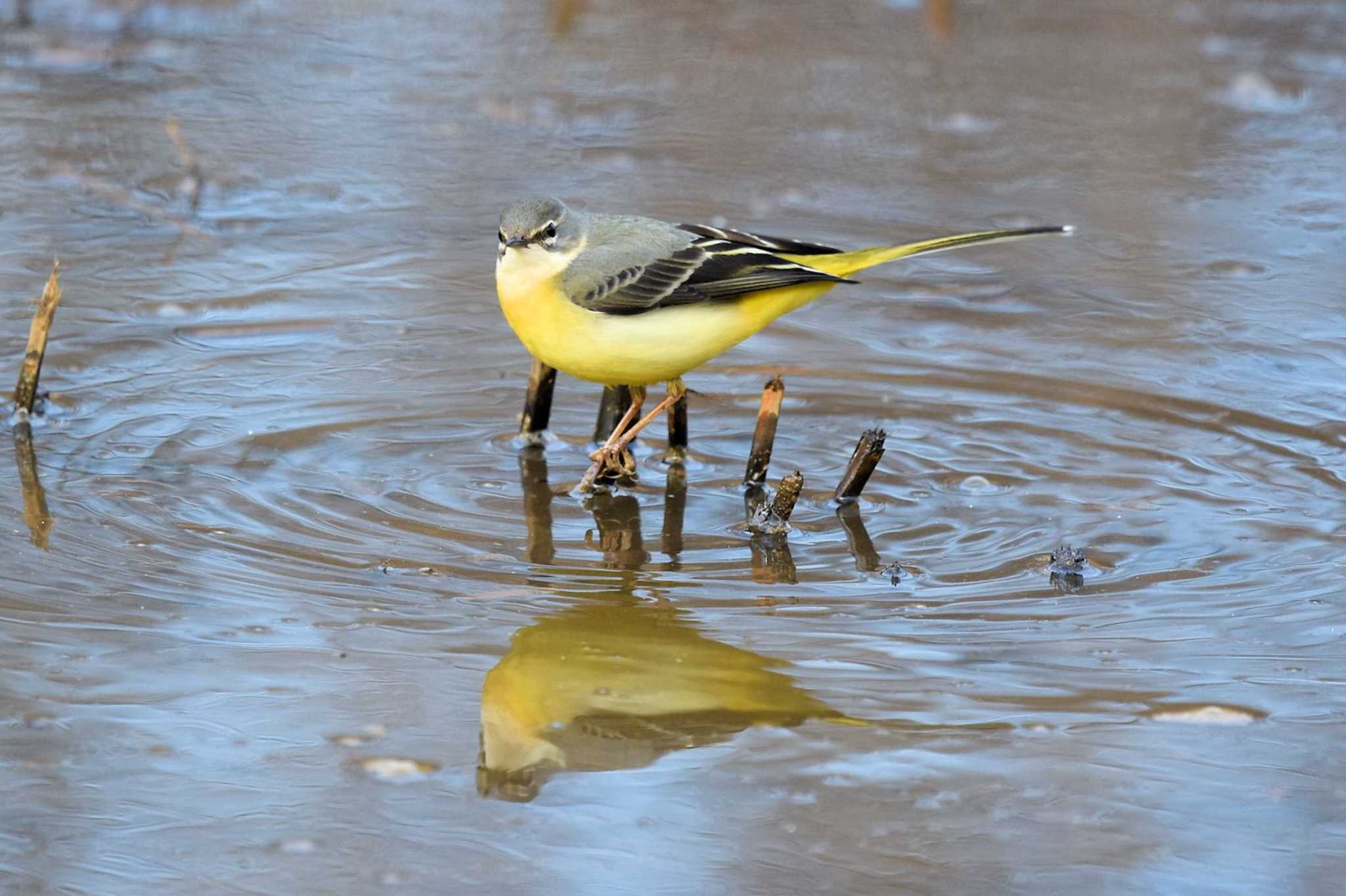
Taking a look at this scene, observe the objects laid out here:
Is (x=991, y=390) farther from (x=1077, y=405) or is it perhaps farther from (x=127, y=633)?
(x=127, y=633)

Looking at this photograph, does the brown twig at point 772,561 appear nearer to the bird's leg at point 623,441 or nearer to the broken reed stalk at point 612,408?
the bird's leg at point 623,441

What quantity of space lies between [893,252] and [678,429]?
1106 millimetres

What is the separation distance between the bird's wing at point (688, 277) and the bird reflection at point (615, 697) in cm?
132

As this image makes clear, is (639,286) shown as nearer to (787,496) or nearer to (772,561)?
(787,496)

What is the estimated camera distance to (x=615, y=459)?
644 centimetres

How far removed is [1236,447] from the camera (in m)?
6.91

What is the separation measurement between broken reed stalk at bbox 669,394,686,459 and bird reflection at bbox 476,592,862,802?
153cm

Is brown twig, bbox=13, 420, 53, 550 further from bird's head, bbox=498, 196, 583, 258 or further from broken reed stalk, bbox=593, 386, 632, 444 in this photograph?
broken reed stalk, bbox=593, 386, 632, 444

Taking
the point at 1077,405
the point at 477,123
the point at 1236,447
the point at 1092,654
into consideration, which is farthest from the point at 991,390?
the point at 477,123

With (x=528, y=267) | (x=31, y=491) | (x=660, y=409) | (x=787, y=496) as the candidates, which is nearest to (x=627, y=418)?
(x=660, y=409)

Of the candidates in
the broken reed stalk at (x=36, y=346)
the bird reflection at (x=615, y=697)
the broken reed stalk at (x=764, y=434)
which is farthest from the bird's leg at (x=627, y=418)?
the broken reed stalk at (x=36, y=346)

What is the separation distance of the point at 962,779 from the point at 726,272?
250 centimetres

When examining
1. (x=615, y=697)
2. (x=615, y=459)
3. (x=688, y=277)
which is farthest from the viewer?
(x=615, y=459)

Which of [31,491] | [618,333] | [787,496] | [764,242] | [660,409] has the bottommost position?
[31,491]
